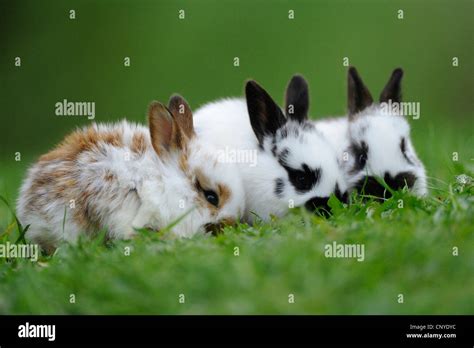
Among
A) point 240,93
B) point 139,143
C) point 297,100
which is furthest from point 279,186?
point 240,93

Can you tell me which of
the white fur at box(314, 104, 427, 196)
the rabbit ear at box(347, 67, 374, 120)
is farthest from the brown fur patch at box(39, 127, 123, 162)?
the rabbit ear at box(347, 67, 374, 120)

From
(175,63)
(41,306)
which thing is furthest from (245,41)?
(41,306)

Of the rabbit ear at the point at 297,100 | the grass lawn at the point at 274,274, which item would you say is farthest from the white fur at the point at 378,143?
the grass lawn at the point at 274,274

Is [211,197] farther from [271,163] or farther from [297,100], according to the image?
[297,100]

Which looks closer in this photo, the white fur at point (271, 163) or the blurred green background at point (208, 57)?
the white fur at point (271, 163)

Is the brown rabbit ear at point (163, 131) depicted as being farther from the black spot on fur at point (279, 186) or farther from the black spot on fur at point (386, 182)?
the black spot on fur at point (386, 182)

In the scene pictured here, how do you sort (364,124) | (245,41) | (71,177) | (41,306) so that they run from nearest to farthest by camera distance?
(41,306), (71,177), (364,124), (245,41)
